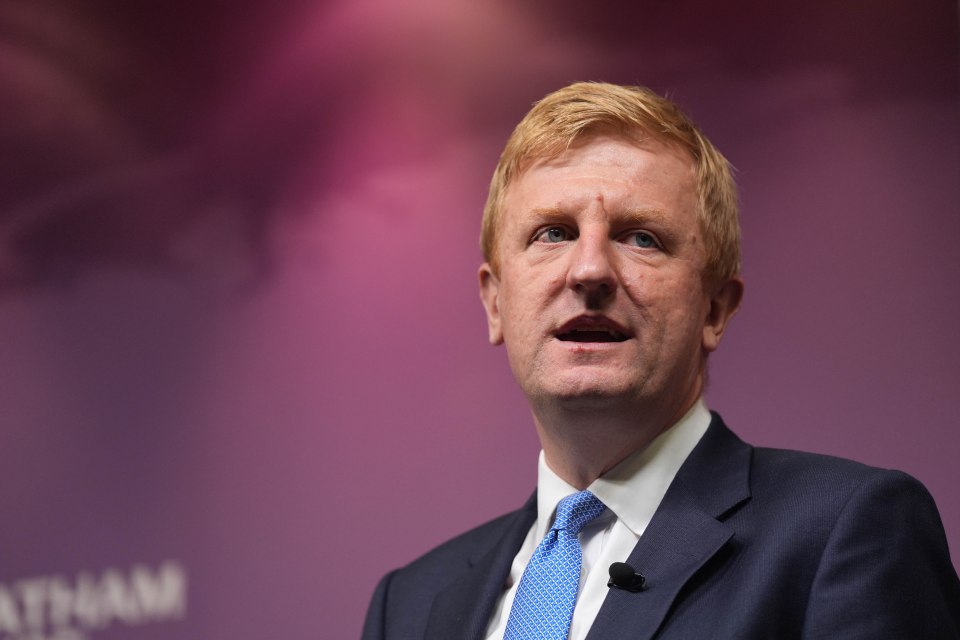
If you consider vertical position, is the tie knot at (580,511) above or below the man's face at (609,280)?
below

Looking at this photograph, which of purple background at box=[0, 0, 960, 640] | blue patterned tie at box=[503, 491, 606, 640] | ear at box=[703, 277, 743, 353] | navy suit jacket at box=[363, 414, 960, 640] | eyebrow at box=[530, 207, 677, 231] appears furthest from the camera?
purple background at box=[0, 0, 960, 640]

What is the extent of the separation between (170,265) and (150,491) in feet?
1.98

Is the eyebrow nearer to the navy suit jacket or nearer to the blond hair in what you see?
the blond hair

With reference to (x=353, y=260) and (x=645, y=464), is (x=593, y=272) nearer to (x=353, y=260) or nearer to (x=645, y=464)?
(x=645, y=464)

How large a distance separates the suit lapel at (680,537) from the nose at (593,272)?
0.34m

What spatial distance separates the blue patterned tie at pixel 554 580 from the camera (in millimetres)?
1933

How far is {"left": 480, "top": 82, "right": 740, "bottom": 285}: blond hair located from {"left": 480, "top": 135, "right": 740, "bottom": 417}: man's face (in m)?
0.02

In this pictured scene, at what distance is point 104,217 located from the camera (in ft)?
9.86

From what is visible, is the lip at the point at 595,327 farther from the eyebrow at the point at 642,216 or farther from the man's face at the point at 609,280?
the eyebrow at the point at 642,216

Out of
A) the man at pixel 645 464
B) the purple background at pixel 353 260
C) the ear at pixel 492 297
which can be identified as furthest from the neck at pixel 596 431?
the purple background at pixel 353 260

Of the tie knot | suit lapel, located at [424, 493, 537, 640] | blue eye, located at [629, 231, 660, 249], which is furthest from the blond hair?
suit lapel, located at [424, 493, 537, 640]

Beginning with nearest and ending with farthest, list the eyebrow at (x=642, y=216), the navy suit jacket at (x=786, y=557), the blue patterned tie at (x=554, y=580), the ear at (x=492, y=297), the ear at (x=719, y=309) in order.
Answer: the navy suit jacket at (x=786, y=557)
the blue patterned tie at (x=554, y=580)
the eyebrow at (x=642, y=216)
the ear at (x=719, y=309)
the ear at (x=492, y=297)

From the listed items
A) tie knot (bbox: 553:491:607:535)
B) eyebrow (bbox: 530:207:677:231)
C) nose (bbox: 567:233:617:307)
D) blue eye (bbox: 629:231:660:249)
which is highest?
eyebrow (bbox: 530:207:677:231)

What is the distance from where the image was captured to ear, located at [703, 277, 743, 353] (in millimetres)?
2176
